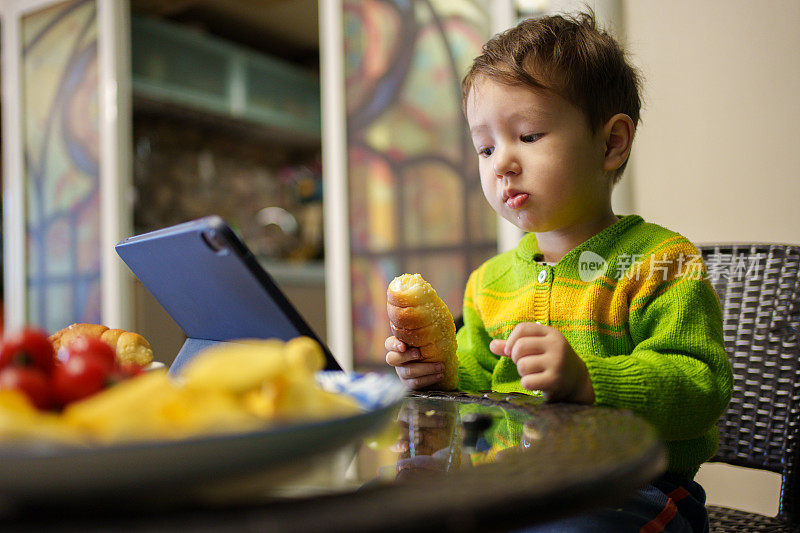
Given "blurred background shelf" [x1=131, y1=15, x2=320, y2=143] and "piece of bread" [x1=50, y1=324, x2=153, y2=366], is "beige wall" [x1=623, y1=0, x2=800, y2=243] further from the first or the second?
"blurred background shelf" [x1=131, y1=15, x2=320, y2=143]

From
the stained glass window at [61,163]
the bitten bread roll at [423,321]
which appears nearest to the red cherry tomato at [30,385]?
the bitten bread roll at [423,321]

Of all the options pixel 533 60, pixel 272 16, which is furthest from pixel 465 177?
pixel 272 16

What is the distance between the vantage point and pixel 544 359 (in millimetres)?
673

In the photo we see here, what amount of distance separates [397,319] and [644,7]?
1.56 m

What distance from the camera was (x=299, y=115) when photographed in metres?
4.87

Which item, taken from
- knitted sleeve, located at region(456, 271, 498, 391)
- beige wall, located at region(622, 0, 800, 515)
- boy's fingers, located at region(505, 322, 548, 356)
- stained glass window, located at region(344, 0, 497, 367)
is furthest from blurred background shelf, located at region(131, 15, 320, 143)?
boy's fingers, located at region(505, 322, 548, 356)

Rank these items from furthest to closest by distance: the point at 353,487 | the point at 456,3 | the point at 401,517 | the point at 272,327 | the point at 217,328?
the point at 456,3 < the point at 217,328 < the point at 272,327 < the point at 353,487 < the point at 401,517

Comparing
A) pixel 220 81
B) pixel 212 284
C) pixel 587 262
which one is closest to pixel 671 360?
pixel 587 262

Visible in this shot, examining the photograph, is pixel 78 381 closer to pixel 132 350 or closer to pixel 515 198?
pixel 132 350

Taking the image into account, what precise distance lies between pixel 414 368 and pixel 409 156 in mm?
1713

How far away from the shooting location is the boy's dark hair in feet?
3.26

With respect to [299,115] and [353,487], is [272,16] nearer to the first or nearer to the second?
[299,115]

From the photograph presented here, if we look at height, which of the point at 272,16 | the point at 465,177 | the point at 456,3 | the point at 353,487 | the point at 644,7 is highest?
the point at 272,16

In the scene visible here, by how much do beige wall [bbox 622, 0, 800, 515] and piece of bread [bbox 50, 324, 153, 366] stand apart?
1574 mm
